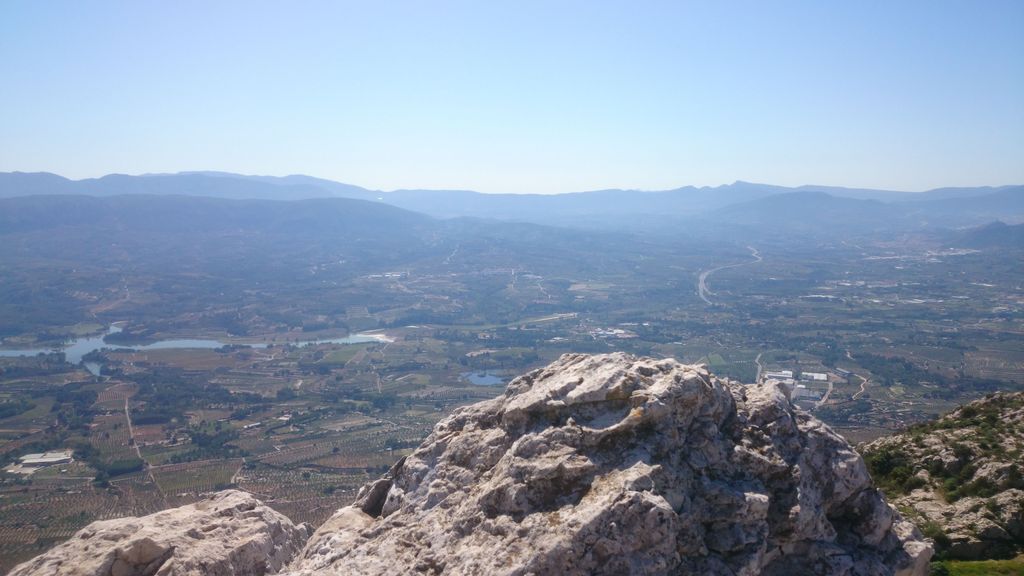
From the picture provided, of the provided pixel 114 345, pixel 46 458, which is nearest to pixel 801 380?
pixel 46 458

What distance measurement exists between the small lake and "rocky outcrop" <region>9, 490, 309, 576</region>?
254ft

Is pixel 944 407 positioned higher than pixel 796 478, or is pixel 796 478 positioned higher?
pixel 796 478

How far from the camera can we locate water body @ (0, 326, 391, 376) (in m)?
110

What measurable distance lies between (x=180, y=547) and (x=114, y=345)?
128024 mm

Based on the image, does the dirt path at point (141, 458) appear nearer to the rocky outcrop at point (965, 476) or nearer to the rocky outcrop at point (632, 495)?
the rocky outcrop at point (632, 495)

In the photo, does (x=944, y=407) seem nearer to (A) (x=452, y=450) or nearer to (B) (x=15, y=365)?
(A) (x=452, y=450)

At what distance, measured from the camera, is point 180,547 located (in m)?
12.0

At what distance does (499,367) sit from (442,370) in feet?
30.3

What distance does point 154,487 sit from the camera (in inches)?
2153

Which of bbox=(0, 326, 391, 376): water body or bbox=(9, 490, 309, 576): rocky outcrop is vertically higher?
bbox=(9, 490, 309, 576): rocky outcrop

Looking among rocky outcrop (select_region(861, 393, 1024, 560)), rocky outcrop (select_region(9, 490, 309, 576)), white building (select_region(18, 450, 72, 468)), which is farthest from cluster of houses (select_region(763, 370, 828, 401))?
white building (select_region(18, 450, 72, 468))

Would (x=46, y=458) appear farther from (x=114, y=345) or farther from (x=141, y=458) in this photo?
(x=114, y=345)

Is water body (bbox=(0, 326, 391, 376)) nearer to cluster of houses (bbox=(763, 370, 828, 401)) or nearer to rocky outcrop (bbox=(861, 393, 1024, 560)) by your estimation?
cluster of houses (bbox=(763, 370, 828, 401))

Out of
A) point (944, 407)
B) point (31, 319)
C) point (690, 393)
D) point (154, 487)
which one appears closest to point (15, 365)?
point (31, 319)
